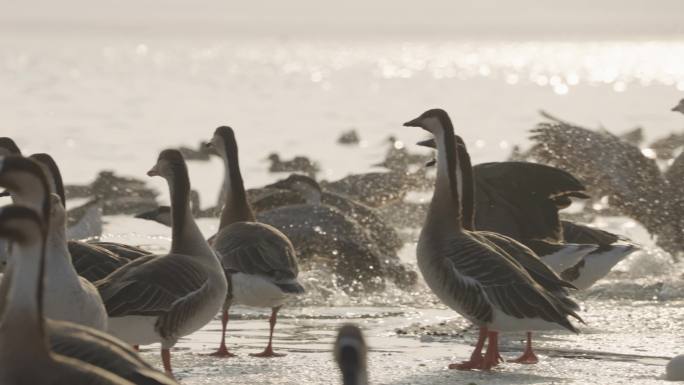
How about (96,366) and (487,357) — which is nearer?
(96,366)

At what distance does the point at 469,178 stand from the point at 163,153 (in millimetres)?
2554

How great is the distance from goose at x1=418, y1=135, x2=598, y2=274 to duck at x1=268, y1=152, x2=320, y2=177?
38.3ft

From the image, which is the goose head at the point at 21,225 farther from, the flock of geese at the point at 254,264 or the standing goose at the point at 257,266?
the standing goose at the point at 257,266

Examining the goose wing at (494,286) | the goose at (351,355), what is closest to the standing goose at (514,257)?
the goose wing at (494,286)

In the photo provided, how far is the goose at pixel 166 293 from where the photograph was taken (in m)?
9.73

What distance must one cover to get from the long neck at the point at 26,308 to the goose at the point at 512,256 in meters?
4.40

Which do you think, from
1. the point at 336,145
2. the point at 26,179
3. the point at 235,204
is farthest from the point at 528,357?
the point at 336,145

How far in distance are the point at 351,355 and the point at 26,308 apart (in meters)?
1.43

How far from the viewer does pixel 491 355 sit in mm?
10555

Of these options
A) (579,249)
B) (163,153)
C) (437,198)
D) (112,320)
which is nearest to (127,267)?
(112,320)

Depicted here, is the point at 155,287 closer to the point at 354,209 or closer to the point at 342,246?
the point at 342,246

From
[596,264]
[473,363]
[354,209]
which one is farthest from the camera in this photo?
[354,209]

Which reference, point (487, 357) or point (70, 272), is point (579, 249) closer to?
point (487, 357)

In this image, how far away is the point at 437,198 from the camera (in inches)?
446
